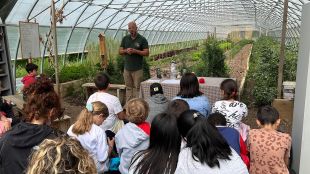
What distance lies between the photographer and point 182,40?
28188 mm

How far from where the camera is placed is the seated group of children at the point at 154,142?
1366mm

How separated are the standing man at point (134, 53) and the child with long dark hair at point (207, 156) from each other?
4.36 meters

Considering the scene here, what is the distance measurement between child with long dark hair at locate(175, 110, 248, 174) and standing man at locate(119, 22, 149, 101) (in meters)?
4.36

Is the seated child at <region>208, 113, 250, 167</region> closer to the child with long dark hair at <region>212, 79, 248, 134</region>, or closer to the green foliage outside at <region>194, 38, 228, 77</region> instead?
the child with long dark hair at <region>212, 79, 248, 134</region>

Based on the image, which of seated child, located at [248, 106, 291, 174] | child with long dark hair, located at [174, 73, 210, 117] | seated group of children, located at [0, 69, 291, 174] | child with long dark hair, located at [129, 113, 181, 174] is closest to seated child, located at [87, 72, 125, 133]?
seated group of children, located at [0, 69, 291, 174]

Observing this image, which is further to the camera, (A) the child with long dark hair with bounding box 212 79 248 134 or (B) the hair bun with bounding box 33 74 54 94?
(A) the child with long dark hair with bounding box 212 79 248 134

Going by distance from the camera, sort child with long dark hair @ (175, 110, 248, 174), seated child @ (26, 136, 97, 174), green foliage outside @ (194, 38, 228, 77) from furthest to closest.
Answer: green foliage outside @ (194, 38, 228, 77) < child with long dark hair @ (175, 110, 248, 174) < seated child @ (26, 136, 97, 174)

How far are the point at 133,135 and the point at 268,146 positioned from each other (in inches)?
45.8

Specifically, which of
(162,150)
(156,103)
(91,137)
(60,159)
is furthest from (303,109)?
(60,159)

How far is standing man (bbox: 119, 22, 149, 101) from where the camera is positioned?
20.2ft

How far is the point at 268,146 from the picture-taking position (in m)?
2.74

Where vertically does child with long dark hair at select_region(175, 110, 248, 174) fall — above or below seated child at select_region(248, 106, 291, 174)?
above

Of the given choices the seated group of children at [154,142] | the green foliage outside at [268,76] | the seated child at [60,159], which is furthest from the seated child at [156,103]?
the green foliage outside at [268,76]

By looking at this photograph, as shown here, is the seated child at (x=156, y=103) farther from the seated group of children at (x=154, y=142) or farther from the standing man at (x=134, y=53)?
the standing man at (x=134, y=53)
